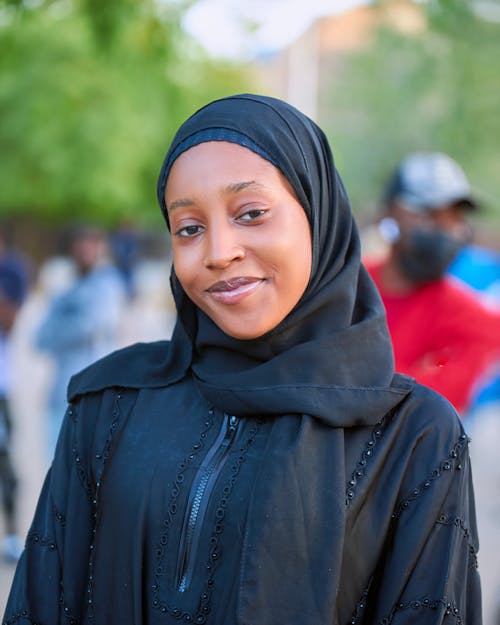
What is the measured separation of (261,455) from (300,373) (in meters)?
0.19

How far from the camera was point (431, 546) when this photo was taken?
1802 millimetres

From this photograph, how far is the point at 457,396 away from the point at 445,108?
46.2 feet

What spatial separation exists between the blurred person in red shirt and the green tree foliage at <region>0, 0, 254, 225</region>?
11.3 metres

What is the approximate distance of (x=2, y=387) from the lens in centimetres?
620

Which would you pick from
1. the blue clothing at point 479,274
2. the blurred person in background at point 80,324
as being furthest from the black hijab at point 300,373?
the blurred person in background at point 80,324

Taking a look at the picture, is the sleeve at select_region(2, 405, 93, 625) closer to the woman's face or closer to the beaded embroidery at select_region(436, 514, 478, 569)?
the woman's face

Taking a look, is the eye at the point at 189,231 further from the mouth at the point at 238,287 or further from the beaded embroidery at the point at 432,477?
the beaded embroidery at the point at 432,477

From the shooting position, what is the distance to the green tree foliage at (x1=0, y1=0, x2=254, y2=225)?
19000 millimetres

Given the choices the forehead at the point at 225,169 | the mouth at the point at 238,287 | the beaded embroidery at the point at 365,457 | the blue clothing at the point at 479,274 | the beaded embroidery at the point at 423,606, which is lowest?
the beaded embroidery at the point at 423,606

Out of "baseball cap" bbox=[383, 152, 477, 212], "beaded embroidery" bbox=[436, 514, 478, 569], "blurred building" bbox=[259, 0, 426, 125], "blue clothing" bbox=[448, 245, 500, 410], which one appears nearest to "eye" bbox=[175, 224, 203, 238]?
"beaded embroidery" bbox=[436, 514, 478, 569]

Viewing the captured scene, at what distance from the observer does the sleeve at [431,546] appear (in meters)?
1.78

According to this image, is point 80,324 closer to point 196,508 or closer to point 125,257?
point 196,508

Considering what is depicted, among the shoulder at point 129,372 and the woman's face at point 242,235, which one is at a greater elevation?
the woman's face at point 242,235

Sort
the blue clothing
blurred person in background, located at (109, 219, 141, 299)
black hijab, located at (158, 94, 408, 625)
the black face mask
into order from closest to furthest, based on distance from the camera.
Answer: black hijab, located at (158, 94, 408, 625) → the black face mask → the blue clothing → blurred person in background, located at (109, 219, 141, 299)
